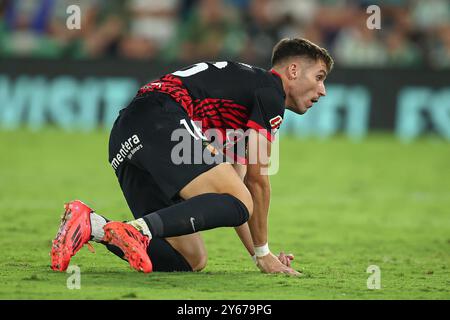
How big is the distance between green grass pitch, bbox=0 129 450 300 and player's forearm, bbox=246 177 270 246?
325 millimetres

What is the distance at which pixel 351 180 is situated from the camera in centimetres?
1411

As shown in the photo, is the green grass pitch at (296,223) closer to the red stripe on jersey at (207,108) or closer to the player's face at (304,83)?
the red stripe on jersey at (207,108)

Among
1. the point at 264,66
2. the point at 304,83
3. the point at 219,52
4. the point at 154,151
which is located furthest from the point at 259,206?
the point at 219,52

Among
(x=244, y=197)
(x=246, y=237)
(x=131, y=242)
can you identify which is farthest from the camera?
(x=246, y=237)

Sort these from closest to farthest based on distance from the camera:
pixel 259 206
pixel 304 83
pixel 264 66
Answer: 1. pixel 259 206
2. pixel 304 83
3. pixel 264 66

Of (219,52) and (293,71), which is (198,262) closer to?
(293,71)

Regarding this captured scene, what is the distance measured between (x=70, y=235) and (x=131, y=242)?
1.61 feet

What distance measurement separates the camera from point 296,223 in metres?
10.4

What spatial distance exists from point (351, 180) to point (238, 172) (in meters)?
7.39

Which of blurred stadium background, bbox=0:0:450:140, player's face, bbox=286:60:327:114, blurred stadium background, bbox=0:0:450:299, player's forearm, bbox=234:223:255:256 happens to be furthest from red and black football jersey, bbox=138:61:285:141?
blurred stadium background, bbox=0:0:450:140

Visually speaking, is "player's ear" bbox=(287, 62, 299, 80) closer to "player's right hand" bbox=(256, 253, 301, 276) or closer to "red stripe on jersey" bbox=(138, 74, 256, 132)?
"red stripe on jersey" bbox=(138, 74, 256, 132)

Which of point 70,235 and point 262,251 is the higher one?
point 70,235
